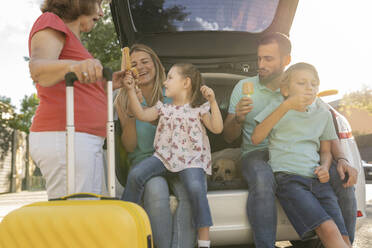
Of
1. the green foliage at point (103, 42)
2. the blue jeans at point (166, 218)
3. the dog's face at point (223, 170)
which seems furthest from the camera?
the green foliage at point (103, 42)

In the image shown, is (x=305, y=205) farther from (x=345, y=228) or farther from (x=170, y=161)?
(x=170, y=161)

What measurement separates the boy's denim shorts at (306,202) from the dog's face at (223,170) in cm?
38

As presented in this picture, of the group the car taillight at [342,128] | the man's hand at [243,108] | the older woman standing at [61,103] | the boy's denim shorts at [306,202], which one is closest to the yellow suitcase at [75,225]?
the older woman standing at [61,103]

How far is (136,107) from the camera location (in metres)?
2.26

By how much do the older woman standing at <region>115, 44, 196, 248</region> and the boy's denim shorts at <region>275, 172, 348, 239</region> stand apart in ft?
1.82

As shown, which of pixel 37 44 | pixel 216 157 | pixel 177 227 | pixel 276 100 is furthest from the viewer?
pixel 216 157

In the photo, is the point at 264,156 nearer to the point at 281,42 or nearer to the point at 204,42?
the point at 281,42

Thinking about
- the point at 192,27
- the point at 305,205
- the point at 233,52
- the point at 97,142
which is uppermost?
the point at 192,27

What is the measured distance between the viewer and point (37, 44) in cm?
171

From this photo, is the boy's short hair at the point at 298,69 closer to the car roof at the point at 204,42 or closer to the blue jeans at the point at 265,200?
the blue jeans at the point at 265,200

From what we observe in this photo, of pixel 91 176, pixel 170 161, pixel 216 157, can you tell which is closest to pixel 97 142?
pixel 91 176

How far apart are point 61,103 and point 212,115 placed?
92 centimetres

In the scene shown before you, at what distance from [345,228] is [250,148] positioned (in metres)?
0.73

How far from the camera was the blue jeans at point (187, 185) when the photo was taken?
2.02 m
